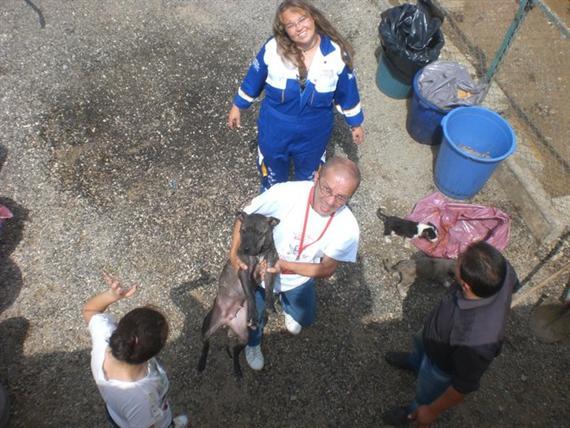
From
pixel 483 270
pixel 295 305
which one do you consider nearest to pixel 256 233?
pixel 295 305

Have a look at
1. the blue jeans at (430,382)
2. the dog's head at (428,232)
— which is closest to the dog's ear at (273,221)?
the blue jeans at (430,382)

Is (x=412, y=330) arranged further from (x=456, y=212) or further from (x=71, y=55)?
(x=71, y=55)

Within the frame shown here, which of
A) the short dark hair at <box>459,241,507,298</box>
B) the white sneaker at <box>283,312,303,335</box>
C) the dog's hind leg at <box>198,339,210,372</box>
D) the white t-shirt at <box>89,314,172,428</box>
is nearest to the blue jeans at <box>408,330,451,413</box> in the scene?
the short dark hair at <box>459,241,507,298</box>

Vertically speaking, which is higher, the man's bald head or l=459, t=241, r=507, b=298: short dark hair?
the man's bald head

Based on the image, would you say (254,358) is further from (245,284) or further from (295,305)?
(245,284)

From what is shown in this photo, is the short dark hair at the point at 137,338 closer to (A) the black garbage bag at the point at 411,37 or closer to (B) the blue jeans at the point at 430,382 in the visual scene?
(B) the blue jeans at the point at 430,382

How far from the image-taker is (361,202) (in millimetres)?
5738

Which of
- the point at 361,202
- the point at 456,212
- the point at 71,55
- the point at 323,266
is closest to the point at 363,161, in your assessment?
the point at 361,202

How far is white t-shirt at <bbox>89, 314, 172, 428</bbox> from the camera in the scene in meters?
2.71

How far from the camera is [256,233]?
10.5ft

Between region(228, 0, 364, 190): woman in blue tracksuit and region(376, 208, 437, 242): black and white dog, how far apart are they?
47.8 inches

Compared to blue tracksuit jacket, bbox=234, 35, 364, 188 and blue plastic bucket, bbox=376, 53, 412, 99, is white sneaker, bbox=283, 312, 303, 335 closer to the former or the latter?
blue tracksuit jacket, bbox=234, 35, 364, 188

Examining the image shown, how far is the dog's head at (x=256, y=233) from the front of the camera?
321 cm

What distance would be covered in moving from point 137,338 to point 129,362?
0.51ft
